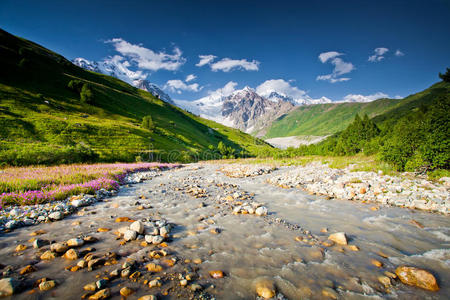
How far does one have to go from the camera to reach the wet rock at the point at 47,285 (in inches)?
127

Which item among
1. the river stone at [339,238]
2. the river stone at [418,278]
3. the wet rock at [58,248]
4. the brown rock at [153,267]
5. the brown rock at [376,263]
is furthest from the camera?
the river stone at [339,238]

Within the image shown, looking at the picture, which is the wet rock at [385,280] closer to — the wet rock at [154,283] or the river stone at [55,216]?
the wet rock at [154,283]

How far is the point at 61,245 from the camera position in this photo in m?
4.61

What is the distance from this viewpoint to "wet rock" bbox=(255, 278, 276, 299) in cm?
351

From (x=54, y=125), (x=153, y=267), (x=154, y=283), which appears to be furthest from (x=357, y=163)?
(x=54, y=125)

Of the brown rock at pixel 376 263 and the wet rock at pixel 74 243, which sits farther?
the wet rock at pixel 74 243

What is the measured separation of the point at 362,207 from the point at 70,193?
53.7 feet

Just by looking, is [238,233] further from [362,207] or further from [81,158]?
[81,158]

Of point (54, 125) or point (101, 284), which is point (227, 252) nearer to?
point (101, 284)

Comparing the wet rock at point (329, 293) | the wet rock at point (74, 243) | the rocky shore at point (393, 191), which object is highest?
the rocky shore at point (393, 191)

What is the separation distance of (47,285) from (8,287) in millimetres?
556

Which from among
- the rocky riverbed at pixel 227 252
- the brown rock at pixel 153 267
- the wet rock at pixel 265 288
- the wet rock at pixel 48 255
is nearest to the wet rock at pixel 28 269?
the rocky riverbed at pixel 227 252

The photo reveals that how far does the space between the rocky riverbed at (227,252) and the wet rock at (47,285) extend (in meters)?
0.02

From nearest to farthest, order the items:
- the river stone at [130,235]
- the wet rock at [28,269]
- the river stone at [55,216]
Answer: the wet rock at [28,269] → the river stone at [130,235] → the river stone at [55,216]
